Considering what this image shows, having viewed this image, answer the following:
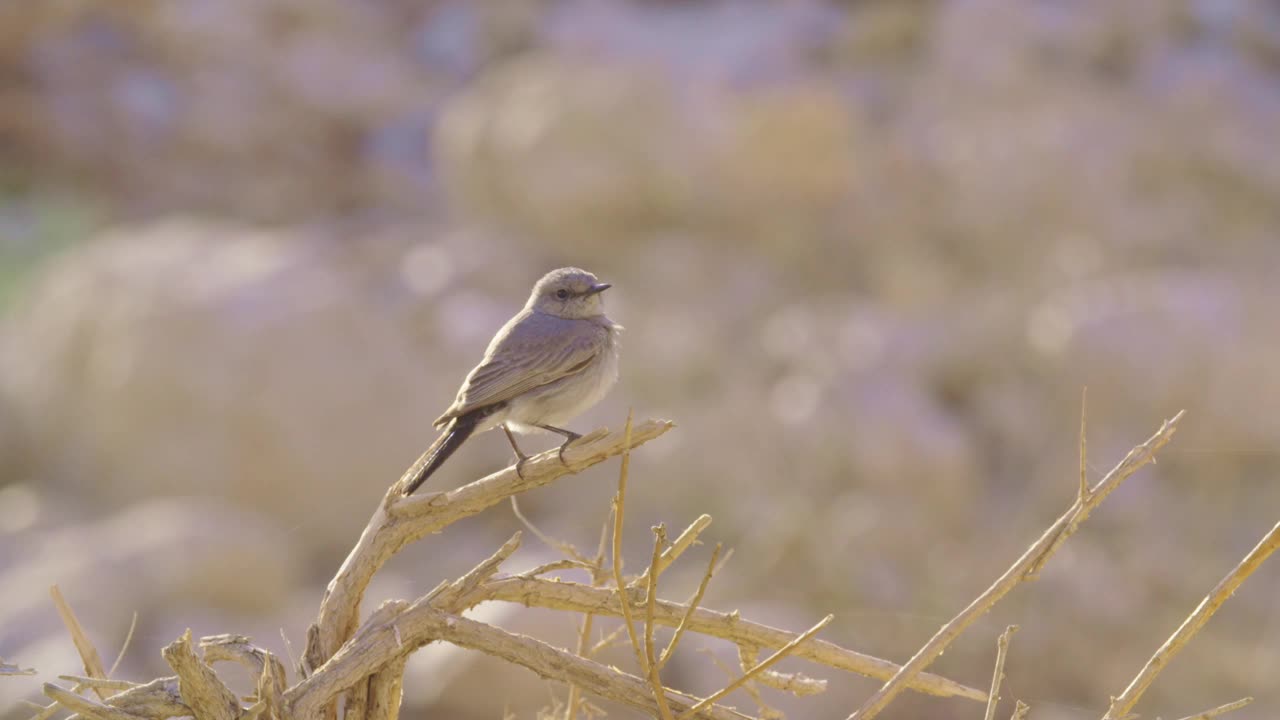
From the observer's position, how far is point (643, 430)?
2.80 meters

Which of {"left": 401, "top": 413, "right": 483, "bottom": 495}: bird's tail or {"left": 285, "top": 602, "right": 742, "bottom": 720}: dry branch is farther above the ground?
{"left": 401, "top": 413, "right": 483, "bottom": 495}: bird's tail

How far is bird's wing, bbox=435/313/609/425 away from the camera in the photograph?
12.9 feet

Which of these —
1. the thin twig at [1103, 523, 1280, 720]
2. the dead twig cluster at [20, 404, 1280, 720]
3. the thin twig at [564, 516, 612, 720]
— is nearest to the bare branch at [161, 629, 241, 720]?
the dead twig cluster at [20, 404, 1280, 720]

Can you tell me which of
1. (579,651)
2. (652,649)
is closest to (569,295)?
(579,651)

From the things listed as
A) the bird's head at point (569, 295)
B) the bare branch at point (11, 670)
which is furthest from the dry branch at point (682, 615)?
the bird's head at point (569, 295)

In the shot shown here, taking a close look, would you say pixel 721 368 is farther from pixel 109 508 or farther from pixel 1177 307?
pixel 109 508

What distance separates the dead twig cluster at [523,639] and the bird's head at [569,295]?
1464 millimetres

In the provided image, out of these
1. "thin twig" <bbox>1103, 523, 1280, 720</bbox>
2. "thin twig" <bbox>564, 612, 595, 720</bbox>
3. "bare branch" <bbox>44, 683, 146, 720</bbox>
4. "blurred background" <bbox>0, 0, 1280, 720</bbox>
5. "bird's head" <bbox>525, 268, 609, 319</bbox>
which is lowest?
"blurred background" <bbox>0, 0, 1280, 720</bbox>

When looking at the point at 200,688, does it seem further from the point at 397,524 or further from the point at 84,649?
the point at 84,649

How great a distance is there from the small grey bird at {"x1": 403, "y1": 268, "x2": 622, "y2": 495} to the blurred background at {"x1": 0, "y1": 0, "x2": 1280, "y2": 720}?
148 cm

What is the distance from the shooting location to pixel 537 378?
4.11m

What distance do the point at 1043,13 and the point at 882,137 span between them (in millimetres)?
2422

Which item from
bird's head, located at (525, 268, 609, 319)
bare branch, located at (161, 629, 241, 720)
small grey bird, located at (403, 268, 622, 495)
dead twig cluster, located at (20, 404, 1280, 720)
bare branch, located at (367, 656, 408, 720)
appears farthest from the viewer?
bird's head, located at (525, 268, 609, 319)

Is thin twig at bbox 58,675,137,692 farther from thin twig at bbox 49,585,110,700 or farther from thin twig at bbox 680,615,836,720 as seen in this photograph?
thin twig at bbox 680,615,836,720
